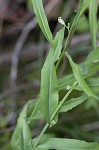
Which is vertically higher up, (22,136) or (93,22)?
(93,22)

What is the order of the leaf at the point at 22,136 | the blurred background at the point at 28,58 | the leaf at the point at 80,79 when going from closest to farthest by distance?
the leaf at the point at 80,79
the leaf at the point at 22,136
the blurred background at the point at 28,58

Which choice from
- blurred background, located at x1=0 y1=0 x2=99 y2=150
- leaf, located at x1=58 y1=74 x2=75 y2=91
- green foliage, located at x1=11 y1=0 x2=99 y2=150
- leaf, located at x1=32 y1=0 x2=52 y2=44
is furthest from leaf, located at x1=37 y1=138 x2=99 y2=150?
blurred background, located at x1=0 y1=0 x2=99 y2=150

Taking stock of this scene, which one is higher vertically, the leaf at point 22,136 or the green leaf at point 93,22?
the green leaf at point 93,22

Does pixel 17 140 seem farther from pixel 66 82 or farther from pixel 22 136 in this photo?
pixel 66 82

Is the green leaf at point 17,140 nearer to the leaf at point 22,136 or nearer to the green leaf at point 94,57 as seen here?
the leaf at point 22,136

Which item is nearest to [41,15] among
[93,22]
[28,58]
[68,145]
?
[93,22]

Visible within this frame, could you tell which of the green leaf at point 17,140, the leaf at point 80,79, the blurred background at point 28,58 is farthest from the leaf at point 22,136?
the blurred background at point 28,58

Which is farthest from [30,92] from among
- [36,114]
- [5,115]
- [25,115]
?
[36,114]
